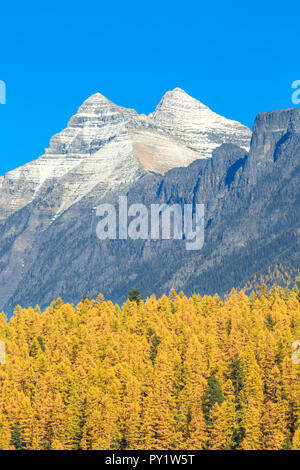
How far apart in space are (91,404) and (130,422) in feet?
22.3

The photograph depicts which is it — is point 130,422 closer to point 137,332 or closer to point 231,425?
point 231,425

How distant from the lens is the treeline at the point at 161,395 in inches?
5728

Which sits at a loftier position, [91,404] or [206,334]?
[206,334]

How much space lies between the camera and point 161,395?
15038cm

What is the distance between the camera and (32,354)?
187 metres

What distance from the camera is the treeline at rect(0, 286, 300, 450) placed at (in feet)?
477

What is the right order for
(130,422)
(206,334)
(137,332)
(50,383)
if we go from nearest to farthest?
(130,422) < (50,383) < (206,334) < (137,332)

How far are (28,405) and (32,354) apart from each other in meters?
36.3

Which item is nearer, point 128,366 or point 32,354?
point 128,366
